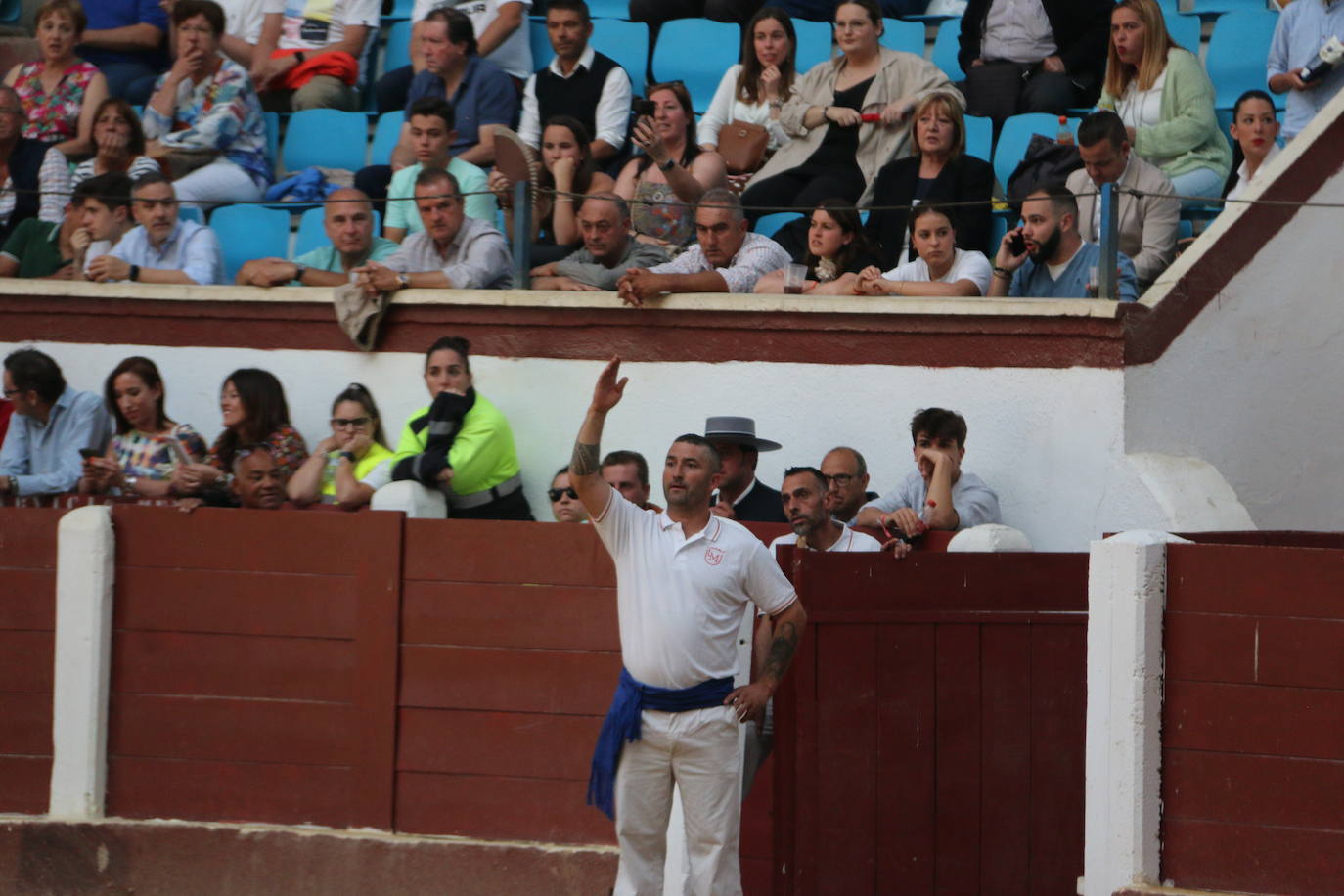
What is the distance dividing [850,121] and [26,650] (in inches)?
154

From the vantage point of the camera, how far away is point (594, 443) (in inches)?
207

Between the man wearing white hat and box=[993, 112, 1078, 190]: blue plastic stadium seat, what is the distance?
2.21 metres

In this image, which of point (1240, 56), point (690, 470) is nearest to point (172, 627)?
point (690, 470)

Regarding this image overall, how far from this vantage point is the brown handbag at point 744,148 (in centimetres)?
868

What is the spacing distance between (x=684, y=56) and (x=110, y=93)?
2897 mm

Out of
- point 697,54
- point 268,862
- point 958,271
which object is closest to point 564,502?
point 268,862

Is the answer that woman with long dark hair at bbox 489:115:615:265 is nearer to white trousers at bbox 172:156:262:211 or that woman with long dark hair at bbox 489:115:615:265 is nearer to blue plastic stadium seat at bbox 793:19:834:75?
white trousers at bbox 172:156:262:211

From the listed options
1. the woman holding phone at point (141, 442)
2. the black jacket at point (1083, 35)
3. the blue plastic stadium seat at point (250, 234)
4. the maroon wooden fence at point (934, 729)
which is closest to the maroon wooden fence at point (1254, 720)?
the maroon wooden fence at point (934, 729)

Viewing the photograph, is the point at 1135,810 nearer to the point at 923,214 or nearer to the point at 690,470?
the point at 690,470

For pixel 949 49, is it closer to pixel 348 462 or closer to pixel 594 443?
pixel 348 462

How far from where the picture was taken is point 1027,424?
713 cm

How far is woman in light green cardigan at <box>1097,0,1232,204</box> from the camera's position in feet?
26.2

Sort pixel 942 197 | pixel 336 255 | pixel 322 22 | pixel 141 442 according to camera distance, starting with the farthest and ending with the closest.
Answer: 1. pixel 322 22
2. pixel 336 255
3. pixel 942 197
4. pixel 141 442

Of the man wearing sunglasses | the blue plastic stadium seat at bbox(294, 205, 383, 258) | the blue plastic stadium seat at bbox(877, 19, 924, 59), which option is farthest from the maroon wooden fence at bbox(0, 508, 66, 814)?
the blue plastic stadium seat at bbox(877, 19, 924, 59)
